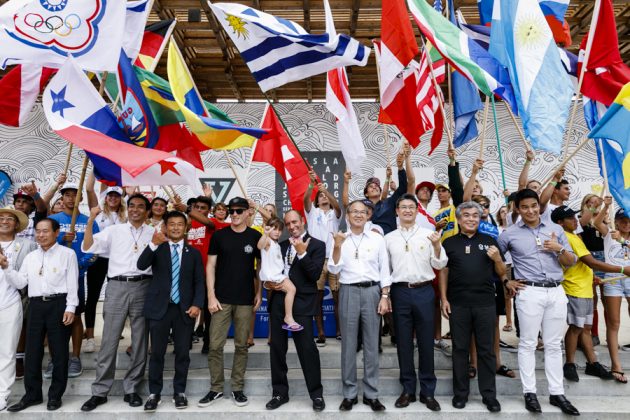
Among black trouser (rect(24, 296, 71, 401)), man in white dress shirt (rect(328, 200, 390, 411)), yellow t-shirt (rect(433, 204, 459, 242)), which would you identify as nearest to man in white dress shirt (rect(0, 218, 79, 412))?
black trouser (rect(24, 296, 71, 401))

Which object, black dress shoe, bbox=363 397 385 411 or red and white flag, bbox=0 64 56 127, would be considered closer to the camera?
black dress shoe, bbox=363 397 385 411

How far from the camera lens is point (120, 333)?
406 centimetres

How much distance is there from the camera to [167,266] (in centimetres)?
402

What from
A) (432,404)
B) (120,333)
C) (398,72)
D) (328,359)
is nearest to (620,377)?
(432,404)

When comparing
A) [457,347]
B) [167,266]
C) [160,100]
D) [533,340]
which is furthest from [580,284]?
[160,100]

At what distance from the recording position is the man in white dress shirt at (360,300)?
3.90 m

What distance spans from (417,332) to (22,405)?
3549mm

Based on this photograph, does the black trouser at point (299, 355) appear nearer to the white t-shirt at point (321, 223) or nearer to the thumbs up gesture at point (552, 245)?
the white t-shirt at point (321, 223)

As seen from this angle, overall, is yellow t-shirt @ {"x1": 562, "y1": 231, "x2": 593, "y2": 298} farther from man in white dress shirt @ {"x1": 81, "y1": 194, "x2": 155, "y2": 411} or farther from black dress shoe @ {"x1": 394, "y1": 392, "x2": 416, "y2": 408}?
man in white dress shirt @ {"x1": 81, "y1": 194, "x2": 155, "y2": 411}

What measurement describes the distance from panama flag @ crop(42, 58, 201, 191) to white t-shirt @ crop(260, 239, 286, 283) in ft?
2.85

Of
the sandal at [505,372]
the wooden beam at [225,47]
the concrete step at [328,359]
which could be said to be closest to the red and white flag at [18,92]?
the concrete step at [328,359]

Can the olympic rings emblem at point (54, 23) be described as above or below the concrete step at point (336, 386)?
above

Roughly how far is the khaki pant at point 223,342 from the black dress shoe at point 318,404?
0.71 metres

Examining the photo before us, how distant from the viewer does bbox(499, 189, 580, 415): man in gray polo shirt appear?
12.6 feet
